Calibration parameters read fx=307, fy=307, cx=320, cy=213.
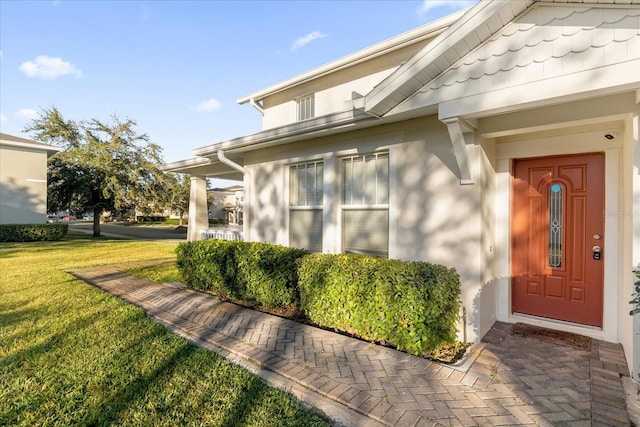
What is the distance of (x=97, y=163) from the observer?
803 inches

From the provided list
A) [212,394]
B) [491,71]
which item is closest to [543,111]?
[491,71]

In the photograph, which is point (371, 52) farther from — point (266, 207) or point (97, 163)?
point (97, 163)

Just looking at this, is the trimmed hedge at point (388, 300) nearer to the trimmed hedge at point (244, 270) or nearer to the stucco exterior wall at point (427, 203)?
the stucco exterior wall at point (427, 203)

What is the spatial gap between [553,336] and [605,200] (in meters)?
1.87

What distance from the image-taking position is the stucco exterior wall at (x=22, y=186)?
59.0 feet

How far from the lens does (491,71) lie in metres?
3.40

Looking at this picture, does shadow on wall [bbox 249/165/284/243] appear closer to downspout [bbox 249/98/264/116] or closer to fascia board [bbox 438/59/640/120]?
fascia board [bbox 438/59/640/120]

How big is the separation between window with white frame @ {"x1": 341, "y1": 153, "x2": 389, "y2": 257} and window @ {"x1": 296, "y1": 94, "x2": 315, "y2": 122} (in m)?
4.94

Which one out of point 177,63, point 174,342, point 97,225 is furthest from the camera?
point 97,225

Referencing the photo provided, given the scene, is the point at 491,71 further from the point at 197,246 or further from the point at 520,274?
the point at 197,246

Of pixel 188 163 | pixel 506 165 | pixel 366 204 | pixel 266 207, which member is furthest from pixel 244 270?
pixel 188 163

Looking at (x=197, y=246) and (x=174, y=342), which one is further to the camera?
(x=197, y=246)

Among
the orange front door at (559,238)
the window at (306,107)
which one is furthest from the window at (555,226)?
the window at (306,107)

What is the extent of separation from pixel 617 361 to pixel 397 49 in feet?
23.4
